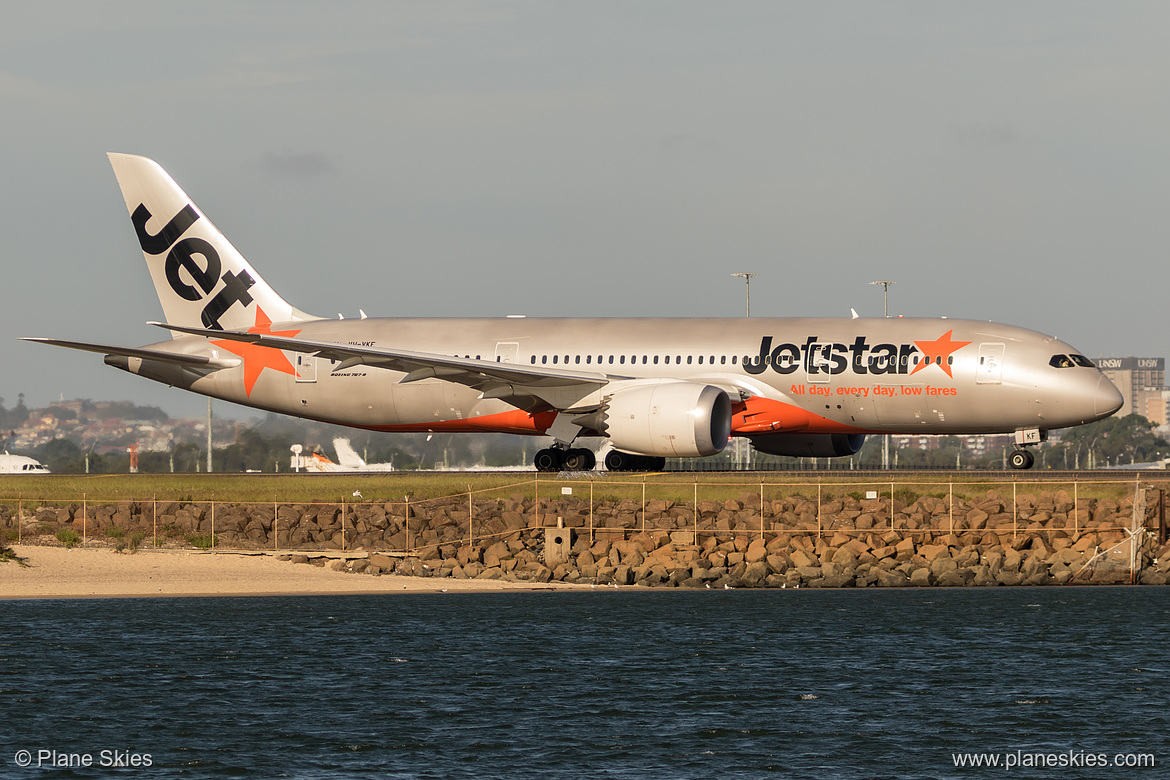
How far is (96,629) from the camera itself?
1409 inches

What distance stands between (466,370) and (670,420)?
233 inches

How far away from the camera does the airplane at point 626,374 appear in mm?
41656

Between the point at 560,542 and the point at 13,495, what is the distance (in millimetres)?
18120

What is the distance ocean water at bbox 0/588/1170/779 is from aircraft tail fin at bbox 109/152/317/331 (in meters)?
12.7

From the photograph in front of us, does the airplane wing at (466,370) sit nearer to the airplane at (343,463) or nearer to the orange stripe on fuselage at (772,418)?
the orange stripe on fuselage at (772,418)

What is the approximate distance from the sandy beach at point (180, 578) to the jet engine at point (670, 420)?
14.2 ft

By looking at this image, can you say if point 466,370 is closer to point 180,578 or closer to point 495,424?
point 495,424

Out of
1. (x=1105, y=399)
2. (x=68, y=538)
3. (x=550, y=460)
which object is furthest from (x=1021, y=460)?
Answer: (x=68, y=538)

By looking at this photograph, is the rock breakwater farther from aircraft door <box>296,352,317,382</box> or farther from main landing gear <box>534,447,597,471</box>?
aircraft door <box>296,352,317,382</box>

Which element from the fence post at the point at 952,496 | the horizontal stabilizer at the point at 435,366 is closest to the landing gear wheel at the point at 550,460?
the horizontal stabilizer at the point at 435,366

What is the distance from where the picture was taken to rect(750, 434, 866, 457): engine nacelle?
45.6 metres

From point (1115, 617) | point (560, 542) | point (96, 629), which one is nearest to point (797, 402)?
point (560, 542)

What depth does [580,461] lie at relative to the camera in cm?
4472

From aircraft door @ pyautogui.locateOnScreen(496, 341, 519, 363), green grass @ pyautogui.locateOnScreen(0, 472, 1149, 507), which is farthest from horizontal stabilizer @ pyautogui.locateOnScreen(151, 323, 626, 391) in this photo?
green grass @ pyautogui.locateOnScreen(0, 472, 1149, 507)
